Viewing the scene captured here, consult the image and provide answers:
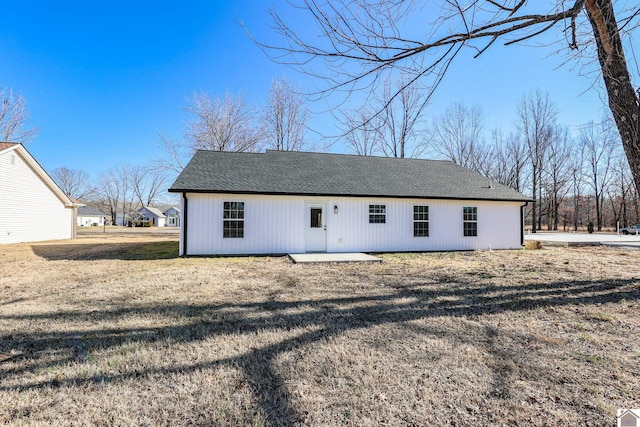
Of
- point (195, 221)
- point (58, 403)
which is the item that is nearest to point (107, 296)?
point (58, 403)

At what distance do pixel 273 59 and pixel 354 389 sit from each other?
3396mm

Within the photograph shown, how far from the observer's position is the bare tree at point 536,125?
28.2 metres

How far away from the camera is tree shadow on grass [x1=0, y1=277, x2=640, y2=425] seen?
97.2 inches

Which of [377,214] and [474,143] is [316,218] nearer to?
[377,214]

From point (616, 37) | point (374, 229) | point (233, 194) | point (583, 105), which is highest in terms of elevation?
point (616, 37)

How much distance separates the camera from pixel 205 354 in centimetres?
287

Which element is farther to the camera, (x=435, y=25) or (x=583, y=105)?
(x=583, y=105)

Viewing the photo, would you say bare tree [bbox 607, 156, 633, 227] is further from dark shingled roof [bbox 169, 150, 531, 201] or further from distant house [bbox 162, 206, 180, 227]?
distant house [bbox 162, 206, 180, 227]

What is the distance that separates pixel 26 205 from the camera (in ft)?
Answer: 52.2

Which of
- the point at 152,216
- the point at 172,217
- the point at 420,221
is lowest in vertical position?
the point at 420,221

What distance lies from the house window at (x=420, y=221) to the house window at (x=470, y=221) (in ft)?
5.83

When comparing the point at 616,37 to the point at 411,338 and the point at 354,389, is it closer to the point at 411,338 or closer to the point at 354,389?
the point at 411,338

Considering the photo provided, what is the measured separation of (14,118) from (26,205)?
10767 mm

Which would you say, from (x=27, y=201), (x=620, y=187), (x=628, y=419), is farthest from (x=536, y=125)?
(x=27, y=201)
